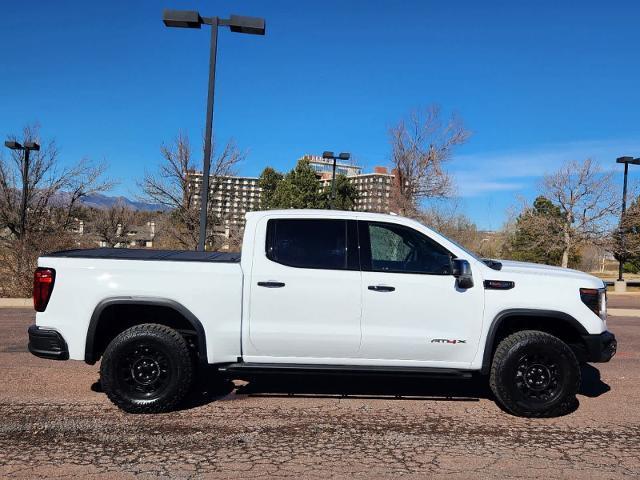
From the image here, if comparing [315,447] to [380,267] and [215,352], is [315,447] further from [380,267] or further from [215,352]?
[380,267]

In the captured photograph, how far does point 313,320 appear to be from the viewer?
517 centimetres

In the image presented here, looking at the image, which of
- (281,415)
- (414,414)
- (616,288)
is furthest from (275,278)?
(616,288)

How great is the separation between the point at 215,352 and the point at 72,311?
137cm

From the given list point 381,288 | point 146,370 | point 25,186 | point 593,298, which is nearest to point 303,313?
point 381,288

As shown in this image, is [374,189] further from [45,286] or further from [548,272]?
[45,286]

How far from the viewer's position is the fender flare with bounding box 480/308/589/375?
5195mm

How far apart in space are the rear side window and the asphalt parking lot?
55.9 inches

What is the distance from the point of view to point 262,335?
5180 millimetres

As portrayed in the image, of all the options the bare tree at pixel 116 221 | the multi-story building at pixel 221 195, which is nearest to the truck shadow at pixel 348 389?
the multi-story building at pixel 221 195

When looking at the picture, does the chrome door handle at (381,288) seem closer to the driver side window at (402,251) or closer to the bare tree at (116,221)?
the driver side window at (402,251)

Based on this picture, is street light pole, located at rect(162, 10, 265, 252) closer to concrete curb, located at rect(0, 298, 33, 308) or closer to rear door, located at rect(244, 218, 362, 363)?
rear door, located at rect(244, 218, 362, 363)

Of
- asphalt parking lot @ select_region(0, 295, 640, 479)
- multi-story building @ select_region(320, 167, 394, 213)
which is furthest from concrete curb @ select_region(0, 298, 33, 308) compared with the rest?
multi-story building @ select_region(320, 167, 394, 213)

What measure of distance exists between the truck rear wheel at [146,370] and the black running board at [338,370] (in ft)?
1.41

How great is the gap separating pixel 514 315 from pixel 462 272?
2.36 ft
